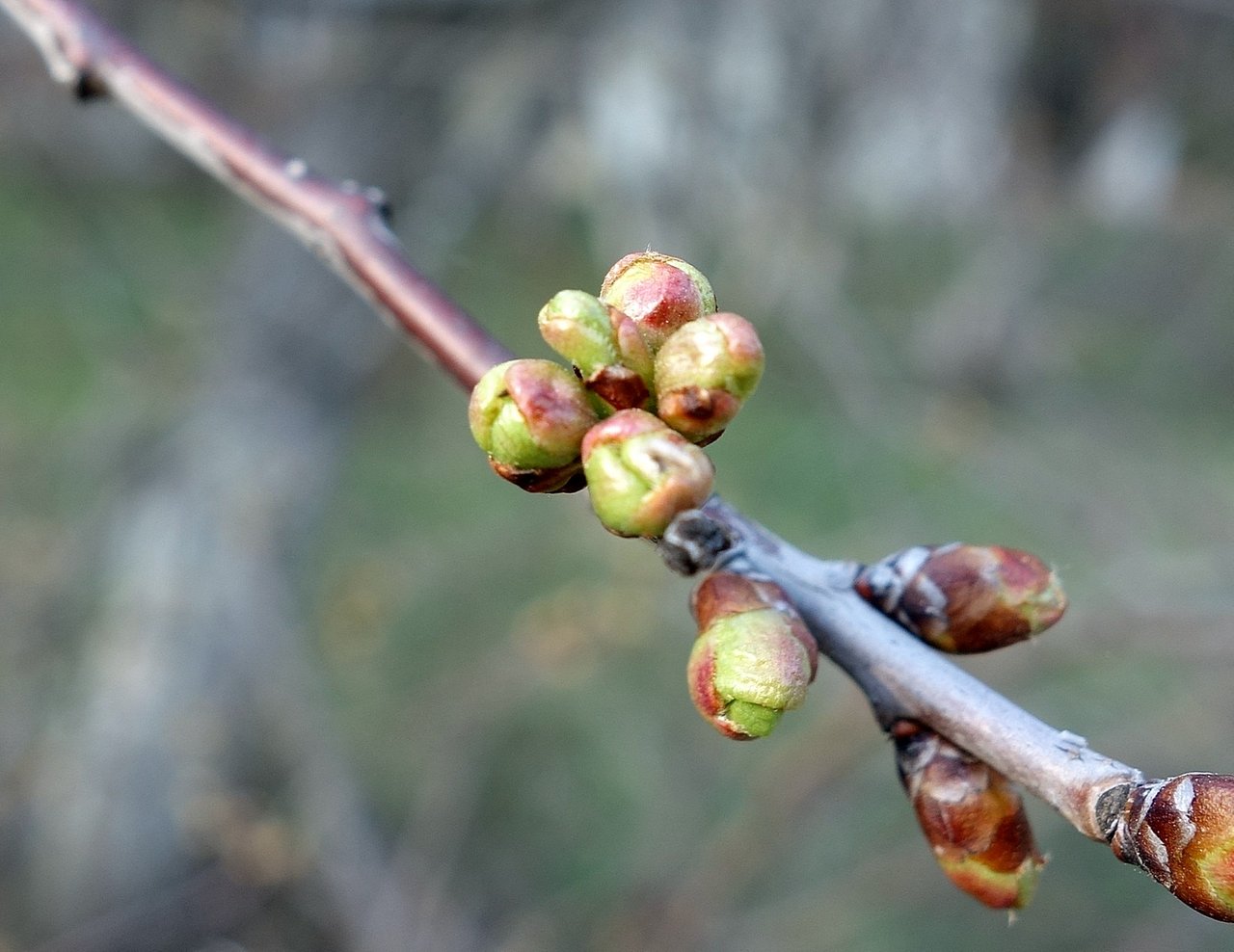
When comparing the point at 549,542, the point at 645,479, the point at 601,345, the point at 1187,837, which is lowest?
the point at 1187,837

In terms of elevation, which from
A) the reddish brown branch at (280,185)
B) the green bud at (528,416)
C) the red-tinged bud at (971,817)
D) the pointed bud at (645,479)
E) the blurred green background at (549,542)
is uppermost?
the blurred green background at (549,542)

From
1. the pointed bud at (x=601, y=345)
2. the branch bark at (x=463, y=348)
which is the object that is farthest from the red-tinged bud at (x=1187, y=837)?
the pointed bud at (x=601, y=345)

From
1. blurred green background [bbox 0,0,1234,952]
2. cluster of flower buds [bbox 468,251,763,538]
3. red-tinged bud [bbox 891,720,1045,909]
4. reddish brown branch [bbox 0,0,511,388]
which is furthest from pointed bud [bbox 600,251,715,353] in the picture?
blurred green background [bbox 0,0,1234,952]

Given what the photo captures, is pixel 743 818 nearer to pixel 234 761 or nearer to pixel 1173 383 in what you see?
pixel 234 761

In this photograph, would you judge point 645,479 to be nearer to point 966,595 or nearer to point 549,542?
point 966,595

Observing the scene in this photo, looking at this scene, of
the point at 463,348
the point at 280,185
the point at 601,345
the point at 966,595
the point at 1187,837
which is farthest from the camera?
the point at 280,185

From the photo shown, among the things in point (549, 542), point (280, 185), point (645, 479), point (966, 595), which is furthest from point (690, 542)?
point (549, 542)

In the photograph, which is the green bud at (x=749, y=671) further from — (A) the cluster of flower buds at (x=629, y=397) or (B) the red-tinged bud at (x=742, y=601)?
(A) the cluster of flower buds at (x=629, y=397)
